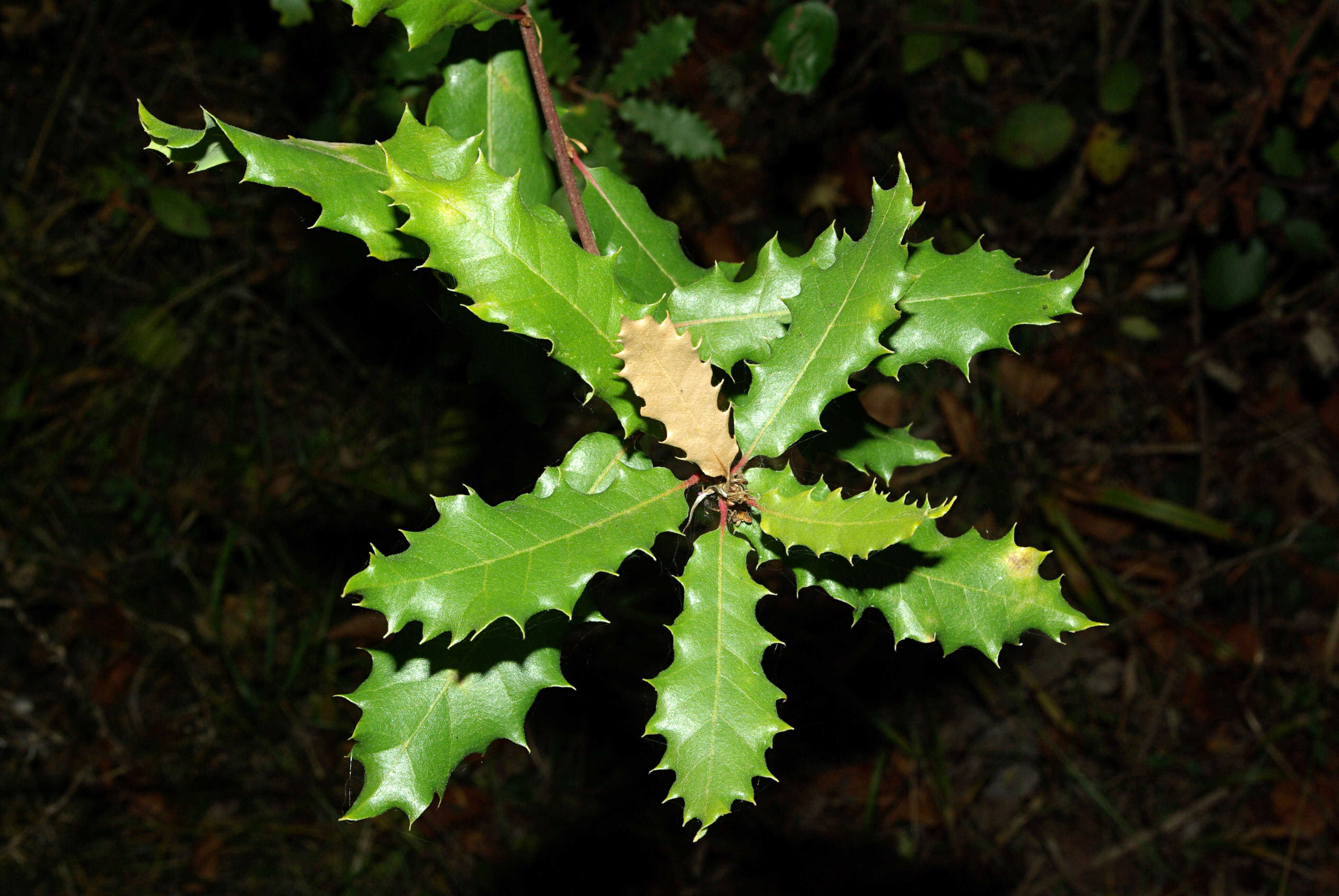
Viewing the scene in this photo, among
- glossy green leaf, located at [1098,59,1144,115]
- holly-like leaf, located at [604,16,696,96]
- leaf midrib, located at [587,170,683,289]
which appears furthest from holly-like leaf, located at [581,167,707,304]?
glossy green leaf, located at [1098,59,1144,115]

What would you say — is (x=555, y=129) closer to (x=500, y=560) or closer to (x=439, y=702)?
(x=500, y=560)

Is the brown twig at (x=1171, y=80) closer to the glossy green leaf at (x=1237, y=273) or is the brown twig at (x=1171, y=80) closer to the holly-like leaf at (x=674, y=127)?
the glossy green leaf at (x=1237, y=273)

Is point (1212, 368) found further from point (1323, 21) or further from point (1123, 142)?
point (1323, 21)

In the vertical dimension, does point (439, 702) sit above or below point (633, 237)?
below

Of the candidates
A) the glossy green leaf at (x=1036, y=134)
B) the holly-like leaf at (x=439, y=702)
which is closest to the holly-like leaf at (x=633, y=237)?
the holly-like leaf at (x=439, y=702)

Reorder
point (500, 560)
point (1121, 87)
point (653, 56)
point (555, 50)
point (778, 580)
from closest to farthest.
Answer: point (500, 560) → point (555, 50) → point (653, 56) → point (778, 580) → point (1121, 87)

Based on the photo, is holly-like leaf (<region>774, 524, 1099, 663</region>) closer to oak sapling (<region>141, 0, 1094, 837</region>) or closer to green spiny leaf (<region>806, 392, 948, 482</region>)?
oak sapling (<region>141, 0, 1094, 837</region>)

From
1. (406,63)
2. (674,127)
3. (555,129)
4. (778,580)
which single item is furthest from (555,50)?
(778,580)

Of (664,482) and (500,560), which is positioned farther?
(664,482)
